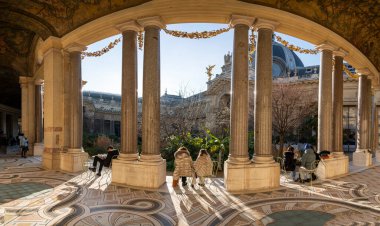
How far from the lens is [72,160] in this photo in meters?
10.1

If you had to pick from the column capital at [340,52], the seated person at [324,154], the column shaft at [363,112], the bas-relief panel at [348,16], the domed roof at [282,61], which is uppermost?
the domed roof at [282,61]

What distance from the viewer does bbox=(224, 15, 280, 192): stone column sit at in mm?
7598

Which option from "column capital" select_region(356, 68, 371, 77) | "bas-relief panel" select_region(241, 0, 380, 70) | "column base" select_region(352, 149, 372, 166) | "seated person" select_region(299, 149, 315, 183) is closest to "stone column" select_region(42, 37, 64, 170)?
"bas-relief panel" select_region(241, 0, 380, 70)

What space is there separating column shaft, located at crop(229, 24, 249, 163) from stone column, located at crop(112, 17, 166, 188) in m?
2.51

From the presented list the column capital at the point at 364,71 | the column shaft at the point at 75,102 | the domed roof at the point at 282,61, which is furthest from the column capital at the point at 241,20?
the domed roof at the point at 282,61

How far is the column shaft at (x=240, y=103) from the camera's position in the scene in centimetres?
779

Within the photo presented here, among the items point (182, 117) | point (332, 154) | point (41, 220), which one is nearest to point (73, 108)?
point (41, 220)

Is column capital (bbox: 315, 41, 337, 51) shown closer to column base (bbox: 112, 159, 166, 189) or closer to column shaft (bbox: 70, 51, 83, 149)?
column base (bbox: 112, 159, 166, 189)

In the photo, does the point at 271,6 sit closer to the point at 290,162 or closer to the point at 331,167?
the point at 290,162

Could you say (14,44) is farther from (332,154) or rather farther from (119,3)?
(332,154)

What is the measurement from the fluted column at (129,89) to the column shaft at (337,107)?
877 centimetres

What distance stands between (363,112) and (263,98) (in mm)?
9335

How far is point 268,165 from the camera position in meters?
7.88

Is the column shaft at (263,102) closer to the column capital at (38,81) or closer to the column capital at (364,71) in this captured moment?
the column capital at (364,71)
